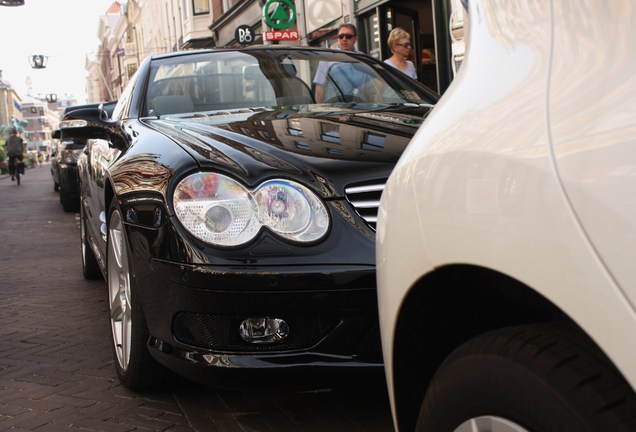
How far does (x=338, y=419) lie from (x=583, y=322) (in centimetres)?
211

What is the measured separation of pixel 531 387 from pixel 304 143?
2.12 meters

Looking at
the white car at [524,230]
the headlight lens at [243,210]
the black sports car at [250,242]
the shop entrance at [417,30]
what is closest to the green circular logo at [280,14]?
the shop entrance at [417,30]

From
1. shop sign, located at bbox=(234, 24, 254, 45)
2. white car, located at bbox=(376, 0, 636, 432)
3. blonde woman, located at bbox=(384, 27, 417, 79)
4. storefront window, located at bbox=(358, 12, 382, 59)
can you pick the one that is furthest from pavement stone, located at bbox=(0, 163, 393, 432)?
shop sign, located at bbox=(234, 24, 254, 45)

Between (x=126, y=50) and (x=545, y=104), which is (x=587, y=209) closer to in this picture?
(x=545, y=104)

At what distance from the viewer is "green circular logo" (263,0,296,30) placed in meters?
17.5

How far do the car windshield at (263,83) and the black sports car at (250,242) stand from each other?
0.79 metres

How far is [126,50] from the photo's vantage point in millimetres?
76000

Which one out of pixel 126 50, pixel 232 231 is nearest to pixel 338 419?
pixel 232 231

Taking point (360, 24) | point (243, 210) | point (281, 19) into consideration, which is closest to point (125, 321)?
point (243, 210)

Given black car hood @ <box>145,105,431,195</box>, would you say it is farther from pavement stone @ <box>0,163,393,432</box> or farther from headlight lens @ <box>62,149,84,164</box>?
headlight lens @ <box>62,149,84,164</box>

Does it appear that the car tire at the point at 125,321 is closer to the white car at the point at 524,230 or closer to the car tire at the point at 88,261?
the white car at the point at 524,230

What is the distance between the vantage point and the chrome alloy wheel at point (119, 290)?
3.64 meters

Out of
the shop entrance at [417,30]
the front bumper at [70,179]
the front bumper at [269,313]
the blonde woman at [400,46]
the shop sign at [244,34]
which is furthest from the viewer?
the shop sign at [244,34]

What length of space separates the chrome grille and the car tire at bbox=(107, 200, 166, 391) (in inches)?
35.8
